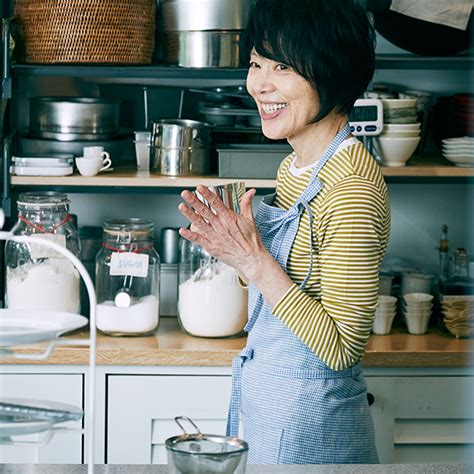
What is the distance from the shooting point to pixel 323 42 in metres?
1.83

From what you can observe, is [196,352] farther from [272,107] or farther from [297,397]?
[272,107]

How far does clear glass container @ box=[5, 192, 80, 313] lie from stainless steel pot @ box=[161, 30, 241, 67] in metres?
0.52

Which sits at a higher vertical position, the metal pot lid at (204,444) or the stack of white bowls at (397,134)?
the stack of white bowls at (397,134)

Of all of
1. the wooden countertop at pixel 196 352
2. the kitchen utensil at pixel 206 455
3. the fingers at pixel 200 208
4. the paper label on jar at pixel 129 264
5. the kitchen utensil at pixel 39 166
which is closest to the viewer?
the kitchen utensil at pixel 206 455

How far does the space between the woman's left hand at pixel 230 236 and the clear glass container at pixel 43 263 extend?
82 cm

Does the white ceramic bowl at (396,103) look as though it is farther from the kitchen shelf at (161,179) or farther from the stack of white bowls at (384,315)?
the stack of white bowls at (384,315)

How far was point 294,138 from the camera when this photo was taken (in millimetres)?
1958

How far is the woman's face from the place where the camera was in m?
1.89

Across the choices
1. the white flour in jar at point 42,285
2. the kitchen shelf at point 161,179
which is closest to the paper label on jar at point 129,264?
the white flour in jar at point 42,285

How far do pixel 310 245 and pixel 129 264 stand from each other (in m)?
0.82

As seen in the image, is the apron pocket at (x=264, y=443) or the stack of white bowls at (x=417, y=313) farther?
the stack of white bowls at (x=417, y=313)

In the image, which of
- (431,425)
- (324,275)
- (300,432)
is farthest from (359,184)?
(431,425)

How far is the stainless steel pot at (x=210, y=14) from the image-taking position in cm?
265

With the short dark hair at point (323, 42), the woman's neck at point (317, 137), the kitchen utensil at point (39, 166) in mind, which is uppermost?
the short dark hair at point (323, 42)
